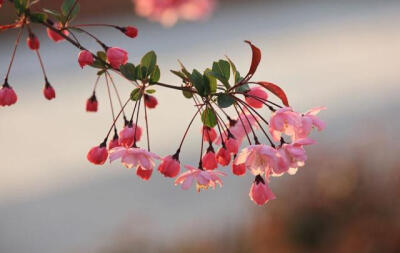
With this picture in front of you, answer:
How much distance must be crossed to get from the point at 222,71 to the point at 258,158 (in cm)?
15

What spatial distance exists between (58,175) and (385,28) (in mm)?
3643

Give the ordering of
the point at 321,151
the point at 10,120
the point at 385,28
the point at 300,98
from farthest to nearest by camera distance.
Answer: the point at 385,28
the point at 10,120
the point at 300,98
the point at 321,151

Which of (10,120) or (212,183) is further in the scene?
(10,120)

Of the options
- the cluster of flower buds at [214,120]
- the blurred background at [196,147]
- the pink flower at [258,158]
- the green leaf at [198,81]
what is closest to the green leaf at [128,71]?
→ the cluster of flower buds at [214,120]

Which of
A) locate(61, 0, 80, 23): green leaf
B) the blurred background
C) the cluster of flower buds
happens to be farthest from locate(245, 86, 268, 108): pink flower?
the blurred background

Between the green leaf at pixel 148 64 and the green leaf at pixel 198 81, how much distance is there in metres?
0.08

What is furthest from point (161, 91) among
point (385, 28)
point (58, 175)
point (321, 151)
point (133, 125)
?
point (133, 125)

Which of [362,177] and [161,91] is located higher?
[161,91]

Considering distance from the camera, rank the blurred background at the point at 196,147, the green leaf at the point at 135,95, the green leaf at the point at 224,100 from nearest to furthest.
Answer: the green leaf at the point at 224,100 < the green leaf at the point at 135,95 < the blurred background at the point at 196,147

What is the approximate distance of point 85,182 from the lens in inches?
202

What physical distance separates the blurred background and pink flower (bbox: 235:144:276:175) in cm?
192

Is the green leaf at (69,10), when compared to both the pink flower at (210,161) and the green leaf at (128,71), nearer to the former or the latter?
the green leaf at (128,71)

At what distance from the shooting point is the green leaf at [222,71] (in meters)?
1.21

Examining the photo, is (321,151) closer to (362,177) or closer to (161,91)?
(362,177)
